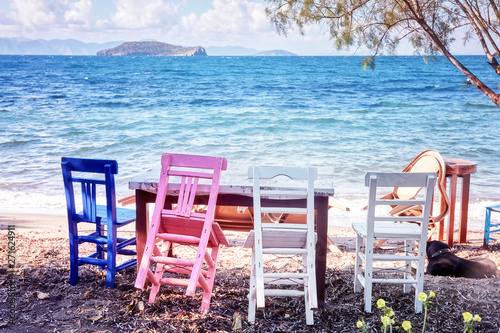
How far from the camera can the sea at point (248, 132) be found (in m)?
8.93

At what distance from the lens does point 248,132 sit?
1508cm

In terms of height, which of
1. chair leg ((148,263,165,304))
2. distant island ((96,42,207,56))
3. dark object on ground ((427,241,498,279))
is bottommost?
dark object on ground ((427,241,498,279))

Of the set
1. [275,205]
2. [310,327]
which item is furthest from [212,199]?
[310,327]

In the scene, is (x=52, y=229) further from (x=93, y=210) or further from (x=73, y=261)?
(x=93, y=210)

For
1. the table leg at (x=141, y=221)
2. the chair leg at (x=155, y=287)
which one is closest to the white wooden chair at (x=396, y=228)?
the chair leg at (x=155, y=287)

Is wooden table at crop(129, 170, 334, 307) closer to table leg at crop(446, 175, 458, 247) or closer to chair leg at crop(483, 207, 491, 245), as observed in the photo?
table leg at crop(446, 175, 458, 247)

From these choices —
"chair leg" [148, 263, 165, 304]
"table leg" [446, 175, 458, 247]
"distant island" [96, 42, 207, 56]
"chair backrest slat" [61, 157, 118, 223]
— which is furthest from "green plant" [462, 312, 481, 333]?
"distant island" [96, 42, 207, 56]

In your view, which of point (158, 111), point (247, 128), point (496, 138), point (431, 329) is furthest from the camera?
point (158, 111)

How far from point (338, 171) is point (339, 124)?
6676 mm

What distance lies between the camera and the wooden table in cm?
343

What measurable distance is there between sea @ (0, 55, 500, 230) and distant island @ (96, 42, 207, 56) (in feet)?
301

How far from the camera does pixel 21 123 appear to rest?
1631 cm

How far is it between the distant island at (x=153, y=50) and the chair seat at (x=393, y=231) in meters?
115

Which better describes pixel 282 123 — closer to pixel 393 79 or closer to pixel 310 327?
pixel 310 327
